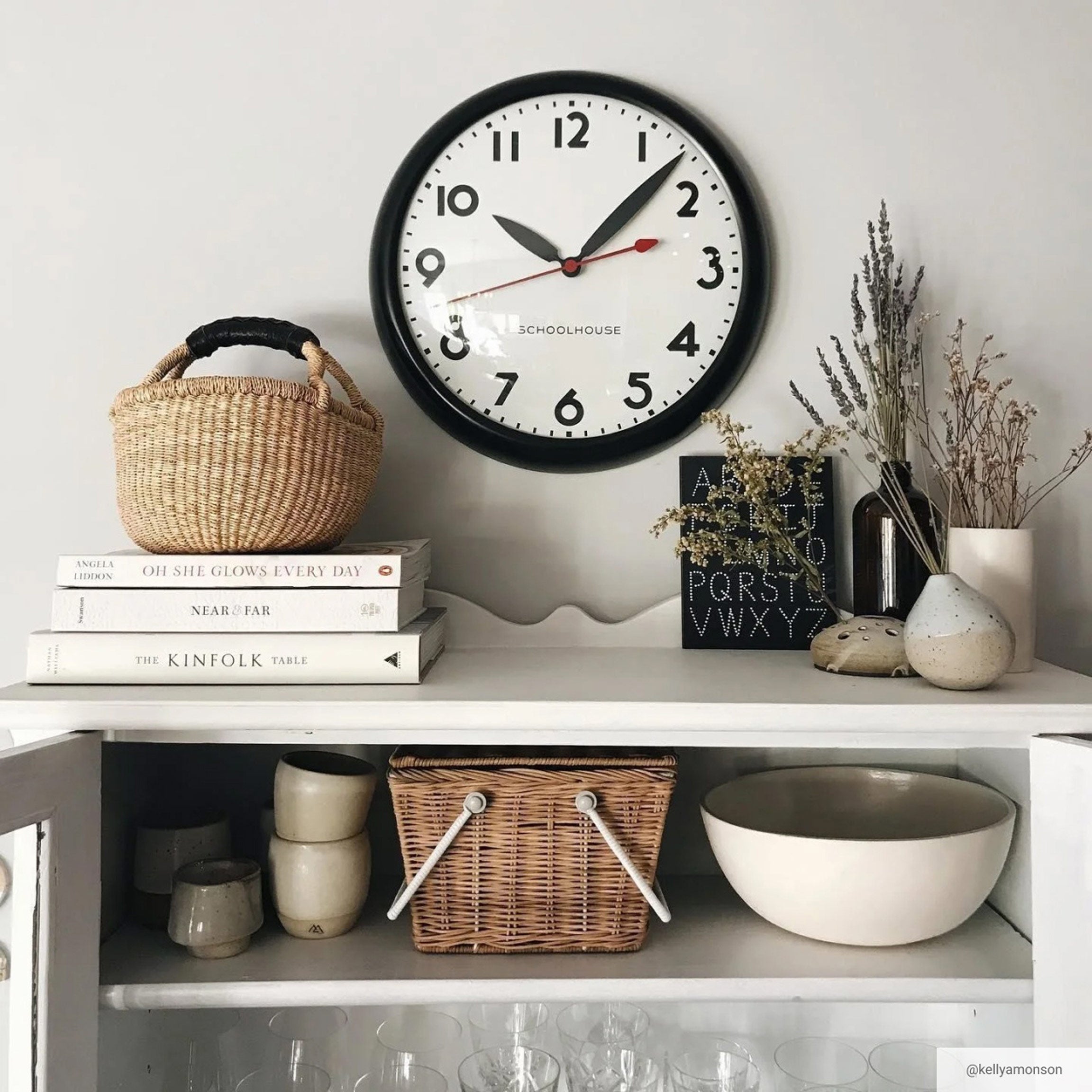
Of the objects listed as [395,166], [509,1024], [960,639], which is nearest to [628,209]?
[395,166]

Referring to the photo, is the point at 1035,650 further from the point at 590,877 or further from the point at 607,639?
the point at 590,877

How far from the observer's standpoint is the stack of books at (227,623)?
0.89 meters

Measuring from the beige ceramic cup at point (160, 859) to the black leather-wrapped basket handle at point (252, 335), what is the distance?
1.67ft

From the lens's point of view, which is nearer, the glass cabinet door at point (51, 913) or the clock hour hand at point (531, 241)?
the glass cabinet door at point (51, 913)

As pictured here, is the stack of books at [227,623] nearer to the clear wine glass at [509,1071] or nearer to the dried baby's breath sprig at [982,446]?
the clear wine glass at [509,1071]

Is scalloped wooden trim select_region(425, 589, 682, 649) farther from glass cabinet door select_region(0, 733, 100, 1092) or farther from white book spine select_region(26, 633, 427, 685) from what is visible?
glass cabinet door select_region(0, 733, 100, 1092)

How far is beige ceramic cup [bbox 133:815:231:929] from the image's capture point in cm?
99

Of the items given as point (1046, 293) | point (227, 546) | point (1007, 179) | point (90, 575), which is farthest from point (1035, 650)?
point (90, 575)

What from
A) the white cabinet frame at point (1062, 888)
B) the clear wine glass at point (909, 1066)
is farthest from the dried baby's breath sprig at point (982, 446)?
the clear wine glass at point (909, 1066)

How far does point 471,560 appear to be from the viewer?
1.20 meters

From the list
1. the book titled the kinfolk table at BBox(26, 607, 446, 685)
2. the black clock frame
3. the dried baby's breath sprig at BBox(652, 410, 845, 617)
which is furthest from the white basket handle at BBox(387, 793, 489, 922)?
the black clock frame

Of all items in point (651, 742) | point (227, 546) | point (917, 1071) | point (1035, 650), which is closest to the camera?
point (651, 742)

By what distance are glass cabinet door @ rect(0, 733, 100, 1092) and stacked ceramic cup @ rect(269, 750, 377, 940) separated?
0.18 m

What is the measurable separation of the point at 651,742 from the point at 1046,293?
80cm
